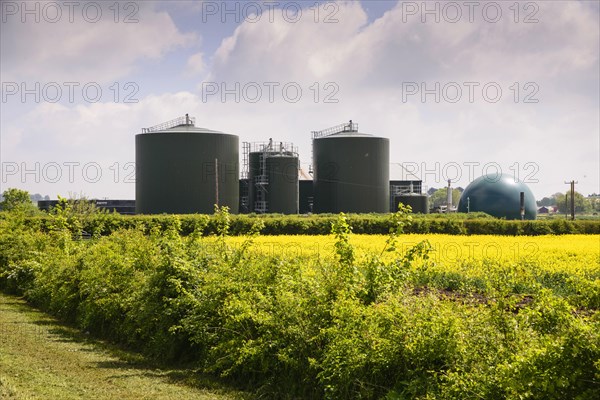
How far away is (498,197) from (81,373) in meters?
58.6

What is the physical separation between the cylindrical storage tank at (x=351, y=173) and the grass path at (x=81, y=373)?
42.2 m

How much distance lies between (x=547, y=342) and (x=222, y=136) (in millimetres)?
46087

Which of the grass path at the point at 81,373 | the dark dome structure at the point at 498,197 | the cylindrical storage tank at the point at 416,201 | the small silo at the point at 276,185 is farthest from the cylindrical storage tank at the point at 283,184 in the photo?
the grass path at the point at 81,373

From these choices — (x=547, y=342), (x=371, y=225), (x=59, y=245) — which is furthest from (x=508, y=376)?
(x=371, y=225)

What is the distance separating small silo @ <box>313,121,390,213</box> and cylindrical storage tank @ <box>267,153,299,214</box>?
11.6 ft

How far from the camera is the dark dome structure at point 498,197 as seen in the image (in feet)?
209

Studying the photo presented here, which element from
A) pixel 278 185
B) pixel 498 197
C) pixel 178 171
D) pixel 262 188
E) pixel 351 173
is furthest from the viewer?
pixel 498 197

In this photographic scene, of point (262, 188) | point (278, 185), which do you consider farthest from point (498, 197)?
point (262, 188)

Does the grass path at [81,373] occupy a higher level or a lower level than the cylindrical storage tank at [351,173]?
lower

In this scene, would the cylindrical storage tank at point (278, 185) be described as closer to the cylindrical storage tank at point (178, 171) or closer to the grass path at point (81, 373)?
the cylindrical storage tank at point (178, 171)

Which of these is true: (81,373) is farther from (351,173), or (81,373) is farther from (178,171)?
(351,173)

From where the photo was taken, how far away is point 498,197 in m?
64.2

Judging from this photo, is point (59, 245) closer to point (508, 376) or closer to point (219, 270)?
point (219, 270)

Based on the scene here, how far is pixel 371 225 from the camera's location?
36562 millimetres
